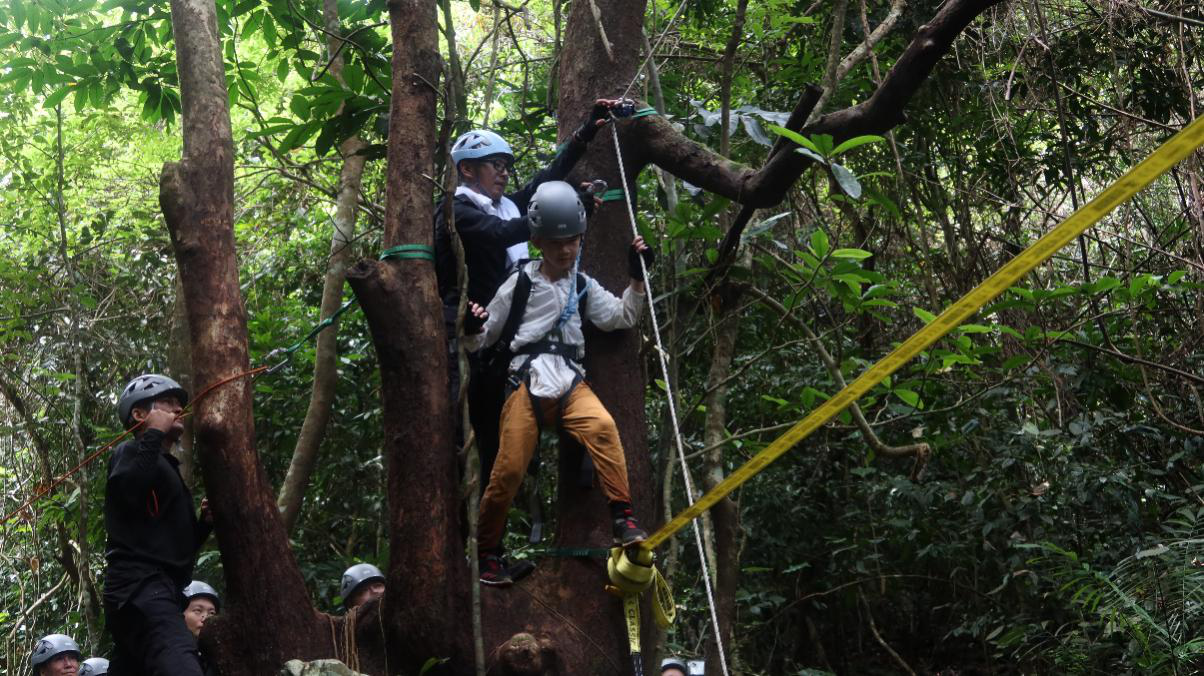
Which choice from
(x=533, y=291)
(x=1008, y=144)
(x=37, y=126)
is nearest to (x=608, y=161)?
(x=533, y=291)

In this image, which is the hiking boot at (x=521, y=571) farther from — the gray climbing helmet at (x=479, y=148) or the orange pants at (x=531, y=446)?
the gray climbing helmet at (x=479, y=148)

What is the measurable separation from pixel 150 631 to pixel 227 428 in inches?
31.5

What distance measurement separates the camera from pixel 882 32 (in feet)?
15.7

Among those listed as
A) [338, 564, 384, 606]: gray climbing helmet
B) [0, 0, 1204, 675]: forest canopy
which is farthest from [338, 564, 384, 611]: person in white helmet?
[0, 0, 1204, 675]: forest canopy

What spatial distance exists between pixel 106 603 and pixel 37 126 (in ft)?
22.3

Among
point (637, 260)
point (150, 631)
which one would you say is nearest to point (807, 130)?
point (637, 260)

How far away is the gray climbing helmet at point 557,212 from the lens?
3.94 meters

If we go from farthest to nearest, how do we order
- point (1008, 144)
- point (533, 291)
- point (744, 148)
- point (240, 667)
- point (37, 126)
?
point (37, 126), point (1008, 144), point (744, 148), point (533, 291), point (240, 667)

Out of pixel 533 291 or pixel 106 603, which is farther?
pixel 533 291

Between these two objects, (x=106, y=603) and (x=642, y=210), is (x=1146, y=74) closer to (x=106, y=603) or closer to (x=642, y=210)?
(x=642, y=210)

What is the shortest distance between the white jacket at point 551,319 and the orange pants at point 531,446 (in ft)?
0.29

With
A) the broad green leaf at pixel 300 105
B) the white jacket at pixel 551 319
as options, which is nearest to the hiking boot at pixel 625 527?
the white jacket at pixel 551 319

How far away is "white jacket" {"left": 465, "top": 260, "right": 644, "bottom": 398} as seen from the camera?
3957mm

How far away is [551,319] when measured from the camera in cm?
401
